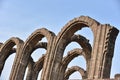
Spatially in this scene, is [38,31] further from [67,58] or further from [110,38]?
[110,38]

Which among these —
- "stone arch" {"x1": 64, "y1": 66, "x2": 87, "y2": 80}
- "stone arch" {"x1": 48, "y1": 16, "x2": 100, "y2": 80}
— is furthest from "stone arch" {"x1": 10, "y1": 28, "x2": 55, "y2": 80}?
"stone arch" {"x1": 64, "y1": 66, "x2": 87, "y2": 80}

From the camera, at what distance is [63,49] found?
16.4 meters

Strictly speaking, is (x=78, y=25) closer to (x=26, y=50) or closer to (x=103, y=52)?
(x=103, y=52)

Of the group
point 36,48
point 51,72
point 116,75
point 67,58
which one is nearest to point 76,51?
point 67,58

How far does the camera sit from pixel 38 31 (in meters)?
18.2

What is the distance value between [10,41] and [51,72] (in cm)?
598

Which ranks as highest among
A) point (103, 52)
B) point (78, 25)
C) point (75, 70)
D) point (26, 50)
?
point (78, 25)

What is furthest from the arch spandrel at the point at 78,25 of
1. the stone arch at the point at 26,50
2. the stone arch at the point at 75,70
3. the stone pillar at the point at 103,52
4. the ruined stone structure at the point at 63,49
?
the stone arch at the point at 75,70

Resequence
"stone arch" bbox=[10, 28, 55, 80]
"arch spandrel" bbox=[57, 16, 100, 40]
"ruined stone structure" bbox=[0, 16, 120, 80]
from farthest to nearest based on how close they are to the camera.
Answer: "stone arch" bbox=[10, 28, 55, 80], "arch spandrel" bbox=[57, 16, 100, 40], "ruined stone structure" bbox=[0, 16, 120, 80]

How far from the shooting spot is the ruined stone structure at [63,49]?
13.6 m

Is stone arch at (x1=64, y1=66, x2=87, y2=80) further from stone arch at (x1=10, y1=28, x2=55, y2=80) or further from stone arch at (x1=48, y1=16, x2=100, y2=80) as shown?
stone arch at (x1=48, y1=16, x2=100, y2=80)

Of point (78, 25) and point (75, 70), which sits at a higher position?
point (78, 25)

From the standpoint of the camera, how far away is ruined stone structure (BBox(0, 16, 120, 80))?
13625mm

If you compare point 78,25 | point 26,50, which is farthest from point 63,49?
point 26,50
